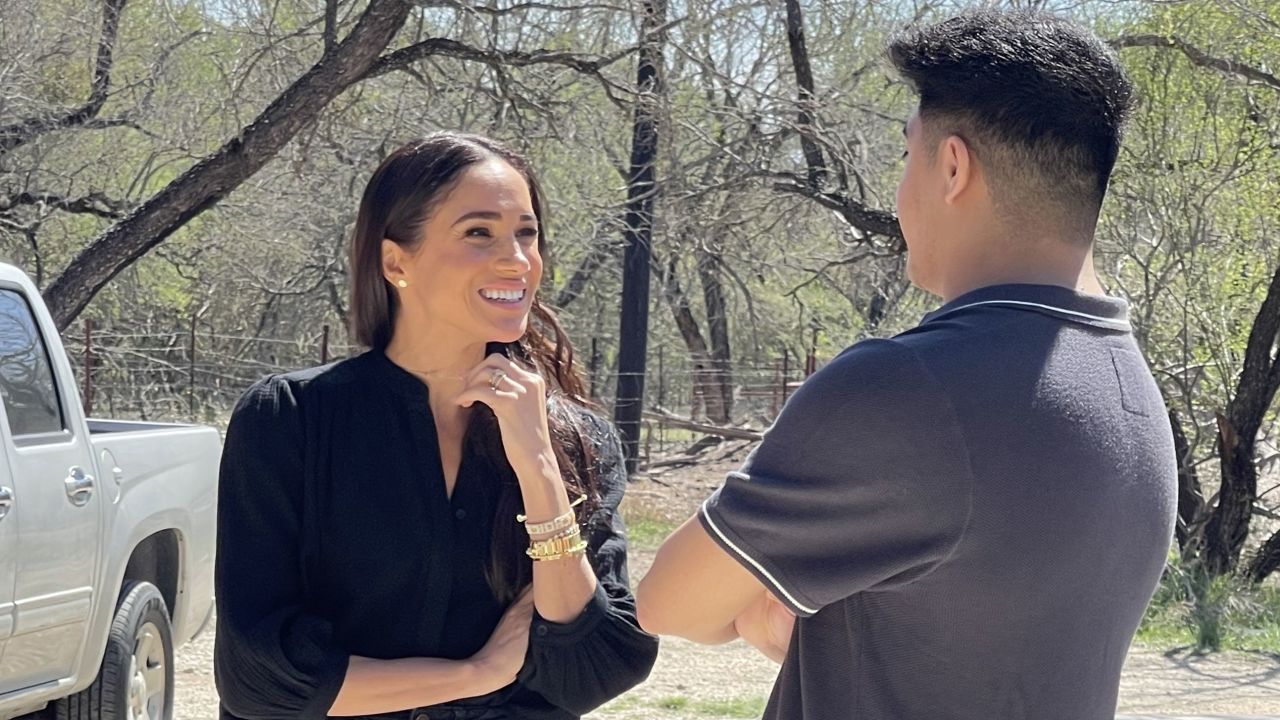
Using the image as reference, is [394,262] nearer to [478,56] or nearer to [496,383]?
[496,383]

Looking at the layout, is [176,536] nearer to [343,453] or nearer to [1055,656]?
[343,453]

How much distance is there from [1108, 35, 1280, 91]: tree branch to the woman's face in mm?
8697

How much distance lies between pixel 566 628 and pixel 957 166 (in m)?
1.00

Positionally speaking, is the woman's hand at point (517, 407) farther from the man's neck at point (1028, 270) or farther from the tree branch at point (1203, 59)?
the tree branch at point (1203, 59)

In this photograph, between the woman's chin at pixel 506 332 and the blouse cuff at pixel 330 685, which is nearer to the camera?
the blouse cuff at pixel 330 685

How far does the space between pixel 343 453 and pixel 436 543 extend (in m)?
0.21

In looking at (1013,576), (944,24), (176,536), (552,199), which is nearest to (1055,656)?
(1013,576)

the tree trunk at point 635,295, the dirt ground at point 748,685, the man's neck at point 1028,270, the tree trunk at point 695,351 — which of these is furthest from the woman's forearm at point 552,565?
the tree trunk at point 695,351

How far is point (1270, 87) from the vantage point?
422 inches

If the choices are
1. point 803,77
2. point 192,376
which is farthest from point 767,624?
point 192,376

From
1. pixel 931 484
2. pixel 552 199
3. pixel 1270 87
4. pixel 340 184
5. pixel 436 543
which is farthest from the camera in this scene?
pixel 340 184

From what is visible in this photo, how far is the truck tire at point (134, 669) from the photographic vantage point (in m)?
5.23

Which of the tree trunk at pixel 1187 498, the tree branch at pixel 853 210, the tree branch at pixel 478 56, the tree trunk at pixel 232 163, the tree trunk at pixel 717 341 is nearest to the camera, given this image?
the tree trunk at pixel 232 163

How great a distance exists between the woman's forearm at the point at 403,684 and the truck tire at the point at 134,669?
3.20m
